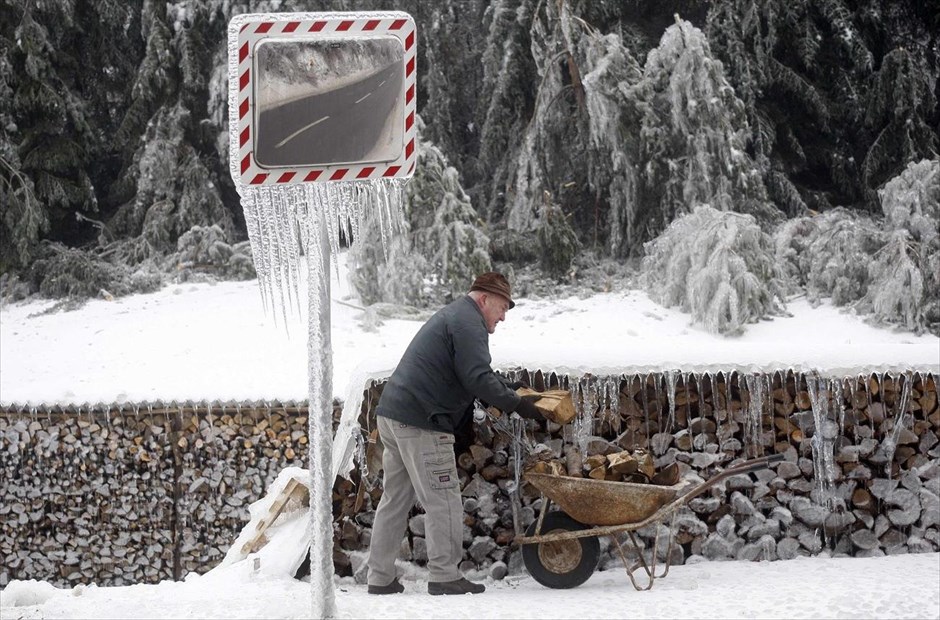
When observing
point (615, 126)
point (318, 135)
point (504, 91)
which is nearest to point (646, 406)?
point (318, 135)

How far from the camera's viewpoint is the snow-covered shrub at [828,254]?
865 centimetres

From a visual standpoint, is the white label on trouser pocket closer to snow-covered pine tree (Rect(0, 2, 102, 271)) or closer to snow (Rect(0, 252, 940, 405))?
snow (Rect(0, 252, 940, 405))

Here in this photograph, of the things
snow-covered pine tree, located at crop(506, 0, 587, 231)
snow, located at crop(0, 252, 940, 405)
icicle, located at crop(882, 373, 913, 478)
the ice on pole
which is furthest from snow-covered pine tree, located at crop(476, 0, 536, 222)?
the ice on pole

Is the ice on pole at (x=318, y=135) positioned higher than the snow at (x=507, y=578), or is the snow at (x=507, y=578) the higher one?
the ice on pole at (x=318, y=135)

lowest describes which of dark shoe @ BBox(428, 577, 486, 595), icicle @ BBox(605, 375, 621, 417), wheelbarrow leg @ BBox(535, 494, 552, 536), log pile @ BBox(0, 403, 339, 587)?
log pile @ BBox(0, 403, 339, 587)

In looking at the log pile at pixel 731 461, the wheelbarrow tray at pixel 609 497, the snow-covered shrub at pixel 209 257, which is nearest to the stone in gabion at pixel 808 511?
the log pile at pixel 731 461

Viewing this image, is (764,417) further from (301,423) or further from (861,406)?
(301,423)

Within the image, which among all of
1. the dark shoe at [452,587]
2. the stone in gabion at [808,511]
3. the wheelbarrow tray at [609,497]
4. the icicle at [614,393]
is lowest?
the dark shoe at [452,587]

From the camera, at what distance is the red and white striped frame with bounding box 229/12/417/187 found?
308cm

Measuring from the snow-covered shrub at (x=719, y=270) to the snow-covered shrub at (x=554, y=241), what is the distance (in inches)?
47.0

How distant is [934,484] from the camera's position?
15.8 ft

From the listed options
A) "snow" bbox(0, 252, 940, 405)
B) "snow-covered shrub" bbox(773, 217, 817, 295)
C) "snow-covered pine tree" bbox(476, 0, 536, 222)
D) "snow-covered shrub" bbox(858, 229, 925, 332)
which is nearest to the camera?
"snow" bbox(0, 252, 940, 405)

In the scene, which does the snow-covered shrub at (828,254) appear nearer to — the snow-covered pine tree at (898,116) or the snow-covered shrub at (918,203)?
the snow-covered shrub at (918,203)

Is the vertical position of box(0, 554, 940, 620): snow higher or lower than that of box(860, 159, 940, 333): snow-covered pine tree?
lower
